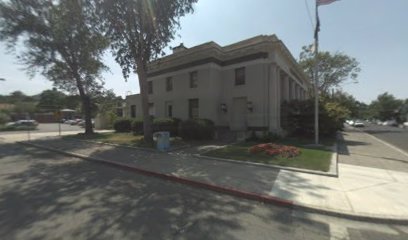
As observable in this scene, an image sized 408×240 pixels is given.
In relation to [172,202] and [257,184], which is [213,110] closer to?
[257,184]

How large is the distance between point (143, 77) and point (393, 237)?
1422cm

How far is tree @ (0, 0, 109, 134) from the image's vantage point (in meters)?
19.8

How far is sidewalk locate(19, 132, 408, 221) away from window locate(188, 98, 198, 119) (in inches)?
468

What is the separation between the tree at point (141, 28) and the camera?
1401 cm

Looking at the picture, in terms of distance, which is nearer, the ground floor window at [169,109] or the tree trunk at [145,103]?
the tree trunk at [145,103]

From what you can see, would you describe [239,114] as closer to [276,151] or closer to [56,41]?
[276,151]

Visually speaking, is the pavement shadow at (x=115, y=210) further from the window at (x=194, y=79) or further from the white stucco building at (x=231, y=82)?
the window at (x=194, y=79)

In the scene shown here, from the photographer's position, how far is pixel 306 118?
20.4 meters

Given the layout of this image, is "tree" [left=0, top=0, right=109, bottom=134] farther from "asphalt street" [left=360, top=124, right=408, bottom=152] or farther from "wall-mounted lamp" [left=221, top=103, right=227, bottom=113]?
"asphalt street" [left=360, top=124, right=408, bottom=152]

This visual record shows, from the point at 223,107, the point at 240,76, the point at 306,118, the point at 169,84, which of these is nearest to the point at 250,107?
the point at 223,107

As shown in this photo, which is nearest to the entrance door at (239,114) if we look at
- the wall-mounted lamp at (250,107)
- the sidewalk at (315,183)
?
the wall-mounted lamp at (250,107)

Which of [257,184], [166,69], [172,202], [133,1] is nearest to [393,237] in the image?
[257,184]

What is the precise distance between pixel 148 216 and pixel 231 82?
17849 millimetres

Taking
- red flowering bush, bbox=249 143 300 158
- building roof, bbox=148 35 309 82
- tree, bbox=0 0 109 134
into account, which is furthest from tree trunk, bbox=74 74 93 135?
red flowering bush, bbox=249 143 300 158
